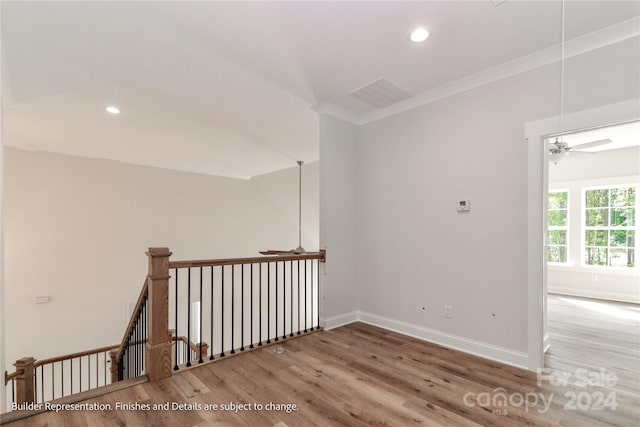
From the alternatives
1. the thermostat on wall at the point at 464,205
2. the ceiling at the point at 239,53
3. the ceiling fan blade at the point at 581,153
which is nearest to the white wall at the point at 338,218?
the ceiling at the point at 239,53

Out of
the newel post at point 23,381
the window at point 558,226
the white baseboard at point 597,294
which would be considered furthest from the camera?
the window at point 558,226

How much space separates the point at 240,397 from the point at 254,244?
5.69m

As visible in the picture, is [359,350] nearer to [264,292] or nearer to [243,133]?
[243,133]

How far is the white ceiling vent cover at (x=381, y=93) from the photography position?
9.77ft

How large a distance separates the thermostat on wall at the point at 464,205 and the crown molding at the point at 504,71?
1097 millimetres

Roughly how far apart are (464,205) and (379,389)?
183 cm

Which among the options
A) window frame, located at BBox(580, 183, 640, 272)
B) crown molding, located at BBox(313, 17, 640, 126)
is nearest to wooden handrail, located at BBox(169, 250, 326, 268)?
crown molding, located at BBox(313, 17, 640, 126)

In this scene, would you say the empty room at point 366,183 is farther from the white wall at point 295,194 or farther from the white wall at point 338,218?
the white wall at point 295,194

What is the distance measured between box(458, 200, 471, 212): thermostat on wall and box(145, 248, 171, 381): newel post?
2.68 metres

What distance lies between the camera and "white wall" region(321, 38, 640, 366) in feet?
8.05

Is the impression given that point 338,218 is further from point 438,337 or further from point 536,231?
point 536,231

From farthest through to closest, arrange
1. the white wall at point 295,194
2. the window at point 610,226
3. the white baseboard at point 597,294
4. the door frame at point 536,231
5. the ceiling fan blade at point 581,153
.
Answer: the white wall at point 295,194 < the ceiling fan blade at point 581,153 < the window at point 610,226 < the white baseboard at point 597,294 < the door frame at point 536,231

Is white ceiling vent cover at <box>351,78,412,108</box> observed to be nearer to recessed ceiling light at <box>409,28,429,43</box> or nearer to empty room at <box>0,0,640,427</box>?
empty room at <box>0,0,640,427</box>

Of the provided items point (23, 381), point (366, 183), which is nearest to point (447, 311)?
point (366, 183)
